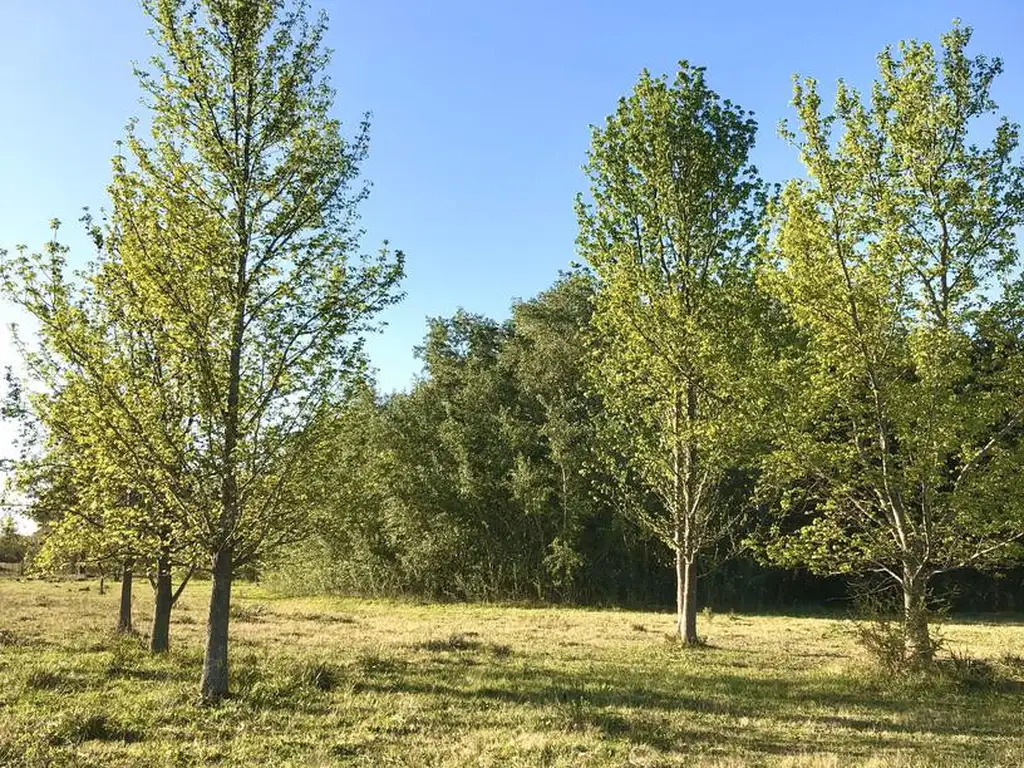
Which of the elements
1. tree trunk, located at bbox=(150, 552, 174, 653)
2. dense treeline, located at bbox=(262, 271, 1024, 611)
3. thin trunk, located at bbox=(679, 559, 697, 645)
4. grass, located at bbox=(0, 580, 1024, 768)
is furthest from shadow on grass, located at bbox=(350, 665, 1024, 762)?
dense treeline, located at bbox=(262, 271, 1024, 611)

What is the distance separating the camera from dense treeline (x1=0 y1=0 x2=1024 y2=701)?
10.8 metres

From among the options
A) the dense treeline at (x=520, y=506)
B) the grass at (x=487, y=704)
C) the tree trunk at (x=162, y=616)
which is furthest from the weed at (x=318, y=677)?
the dense treeline at (x=520, y=506)

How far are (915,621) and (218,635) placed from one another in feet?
40.8

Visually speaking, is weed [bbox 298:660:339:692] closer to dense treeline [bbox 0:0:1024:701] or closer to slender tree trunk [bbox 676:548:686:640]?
dense treeline [bbox 0:0:1024:701]

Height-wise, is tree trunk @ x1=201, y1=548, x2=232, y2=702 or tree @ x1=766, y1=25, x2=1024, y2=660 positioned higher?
tree @ x1=766, y1=25, x2=1024, y2=660

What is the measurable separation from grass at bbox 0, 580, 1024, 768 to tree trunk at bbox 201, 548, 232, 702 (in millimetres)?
335

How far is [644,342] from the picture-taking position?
18.7 meters

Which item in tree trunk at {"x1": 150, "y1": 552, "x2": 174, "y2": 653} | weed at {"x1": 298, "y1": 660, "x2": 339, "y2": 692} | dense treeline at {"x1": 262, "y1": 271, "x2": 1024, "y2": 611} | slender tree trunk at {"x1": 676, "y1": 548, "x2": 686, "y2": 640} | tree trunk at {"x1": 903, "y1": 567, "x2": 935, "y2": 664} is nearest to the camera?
weed at {"x1": 298, "y1": 660, "x2": 339, "y2": 692}

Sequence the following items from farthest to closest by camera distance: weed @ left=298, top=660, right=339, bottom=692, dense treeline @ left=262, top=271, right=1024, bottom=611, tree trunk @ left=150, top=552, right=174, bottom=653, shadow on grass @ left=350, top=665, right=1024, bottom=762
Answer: dense treeline @ left=262, top=271, right=1024, bottom=611, tree trunk @ left=150, top=552, right=174, bottom=653, weed @ left=298, top=660, right=339, bottom=692, shadow on grass @ left=350, top=665, right=1024, bottom=762

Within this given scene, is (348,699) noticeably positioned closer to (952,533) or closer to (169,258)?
(169,258)

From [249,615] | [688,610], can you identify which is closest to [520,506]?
[249,615]

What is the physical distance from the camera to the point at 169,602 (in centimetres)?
1571

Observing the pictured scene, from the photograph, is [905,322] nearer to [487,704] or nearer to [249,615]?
[487,704]

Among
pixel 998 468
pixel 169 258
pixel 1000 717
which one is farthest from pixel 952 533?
pixel 169 258
